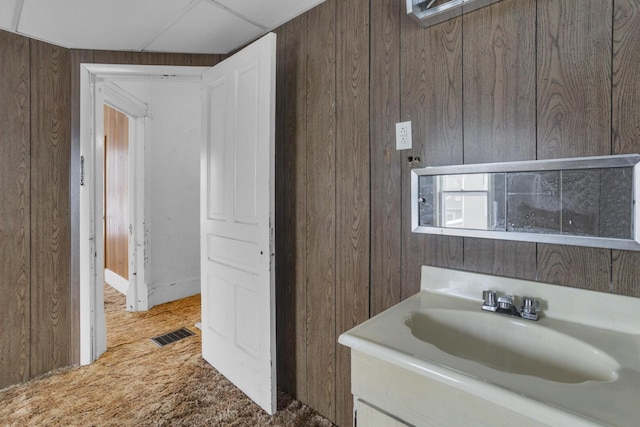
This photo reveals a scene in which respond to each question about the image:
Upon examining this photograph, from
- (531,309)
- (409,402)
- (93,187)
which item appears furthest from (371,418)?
(93,187)

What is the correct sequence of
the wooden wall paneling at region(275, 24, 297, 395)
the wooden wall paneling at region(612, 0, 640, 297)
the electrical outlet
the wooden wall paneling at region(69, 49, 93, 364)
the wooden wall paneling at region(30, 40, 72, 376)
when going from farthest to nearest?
the wooden wall paneling at region(69, 49, 93, 364) → the wooden wall paneling at region(30, 40, 72, 376) → the wooden wall paneling at region(275, 24, 297, 395) → the electrical outlet → the wooden wall paneling at region(612, 0, 640, 297)

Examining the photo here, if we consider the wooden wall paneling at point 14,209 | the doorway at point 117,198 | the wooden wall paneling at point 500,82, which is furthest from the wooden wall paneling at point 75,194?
the wooden wall paneling at point 500,82

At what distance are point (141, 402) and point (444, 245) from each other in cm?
188

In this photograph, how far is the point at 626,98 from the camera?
969mm

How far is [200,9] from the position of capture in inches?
67.3

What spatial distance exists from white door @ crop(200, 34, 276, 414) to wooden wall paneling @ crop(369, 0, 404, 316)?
54 cm

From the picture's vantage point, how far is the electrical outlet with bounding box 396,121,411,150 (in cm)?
141

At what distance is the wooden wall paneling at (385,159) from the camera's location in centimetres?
145

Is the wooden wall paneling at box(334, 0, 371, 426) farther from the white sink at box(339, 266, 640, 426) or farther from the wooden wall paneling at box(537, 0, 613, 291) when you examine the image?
the wooden wall paneling at box(537, 0, 613, 291)

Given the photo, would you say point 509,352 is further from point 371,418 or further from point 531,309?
point 371,418

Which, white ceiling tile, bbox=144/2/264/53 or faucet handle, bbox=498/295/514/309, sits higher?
white ceiling tile, bbox=144/2/264/53

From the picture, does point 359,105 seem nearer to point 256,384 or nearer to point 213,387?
point 256,384

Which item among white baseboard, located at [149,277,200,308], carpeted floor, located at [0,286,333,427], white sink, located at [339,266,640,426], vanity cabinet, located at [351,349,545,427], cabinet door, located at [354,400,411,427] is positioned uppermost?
white sink, located at [339,266,640,426]

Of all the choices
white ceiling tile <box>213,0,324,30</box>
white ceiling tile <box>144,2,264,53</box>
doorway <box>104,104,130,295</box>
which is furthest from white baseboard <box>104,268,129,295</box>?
white ceiling tile <box>213,0,324,30</box>
